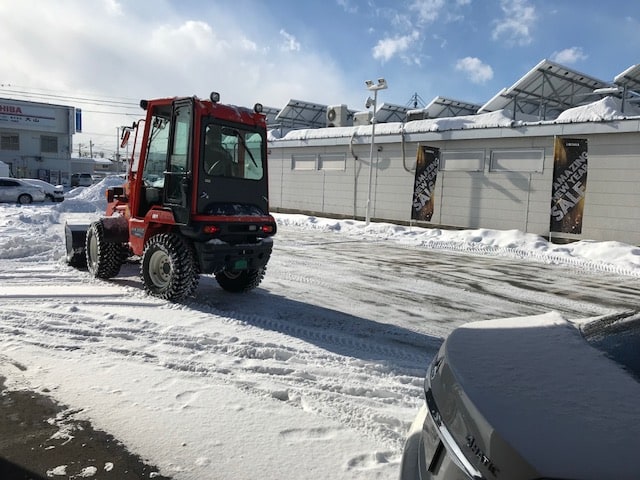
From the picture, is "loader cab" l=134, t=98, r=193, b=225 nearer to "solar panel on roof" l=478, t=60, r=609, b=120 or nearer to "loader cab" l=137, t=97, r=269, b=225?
"loader cab" l=137, t=97, r=269, b=225

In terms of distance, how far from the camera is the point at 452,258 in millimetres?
12961

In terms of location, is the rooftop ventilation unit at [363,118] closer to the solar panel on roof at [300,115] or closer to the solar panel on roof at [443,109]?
the solar panel on roof at [443,109]

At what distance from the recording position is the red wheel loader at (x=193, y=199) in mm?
6375

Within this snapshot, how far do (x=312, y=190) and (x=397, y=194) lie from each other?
5.26m

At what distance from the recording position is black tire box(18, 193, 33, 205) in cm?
2750

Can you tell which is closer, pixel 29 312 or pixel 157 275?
pixel 29 312

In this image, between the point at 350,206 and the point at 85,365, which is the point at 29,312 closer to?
the point at 85,365

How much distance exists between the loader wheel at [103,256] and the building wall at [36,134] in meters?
46.1

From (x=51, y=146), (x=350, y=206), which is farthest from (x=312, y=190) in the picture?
(x=51, y=146)

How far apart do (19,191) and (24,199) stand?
52 cm

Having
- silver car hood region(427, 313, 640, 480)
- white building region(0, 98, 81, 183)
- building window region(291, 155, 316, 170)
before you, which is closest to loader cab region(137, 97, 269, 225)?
silver car hood region(427, 313, 640, 480)

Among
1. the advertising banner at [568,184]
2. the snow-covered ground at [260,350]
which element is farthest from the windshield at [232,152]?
the advertising banner at [568,184]

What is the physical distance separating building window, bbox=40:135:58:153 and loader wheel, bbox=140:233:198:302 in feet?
167

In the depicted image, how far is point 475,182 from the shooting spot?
59.7 feet
